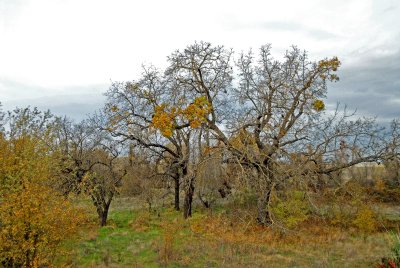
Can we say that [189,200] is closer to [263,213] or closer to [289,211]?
[263,213]

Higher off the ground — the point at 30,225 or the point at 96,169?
the point at 96,169

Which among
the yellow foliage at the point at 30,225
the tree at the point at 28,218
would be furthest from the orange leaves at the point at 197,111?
the yellow foliage at the point at 30,225

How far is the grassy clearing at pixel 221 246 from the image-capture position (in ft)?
47.1

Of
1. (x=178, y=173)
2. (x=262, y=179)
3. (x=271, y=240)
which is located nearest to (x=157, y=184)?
(x=178, y=173)

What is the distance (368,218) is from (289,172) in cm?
519

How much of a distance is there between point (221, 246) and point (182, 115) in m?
7.86

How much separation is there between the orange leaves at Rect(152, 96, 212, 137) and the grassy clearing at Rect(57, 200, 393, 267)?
5.53 metres

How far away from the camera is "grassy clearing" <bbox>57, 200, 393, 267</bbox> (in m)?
14.3

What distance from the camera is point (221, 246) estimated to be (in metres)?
16.6

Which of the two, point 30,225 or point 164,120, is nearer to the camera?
point 30,225

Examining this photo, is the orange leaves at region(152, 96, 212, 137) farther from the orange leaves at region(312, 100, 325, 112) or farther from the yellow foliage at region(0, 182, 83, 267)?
the yellow foliage at region(0, 182, 83, 267)

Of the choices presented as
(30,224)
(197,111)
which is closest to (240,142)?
(197,111)

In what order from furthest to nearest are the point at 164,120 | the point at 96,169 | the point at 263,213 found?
the point at 96,169, the point at 263,213, the point at 164,120

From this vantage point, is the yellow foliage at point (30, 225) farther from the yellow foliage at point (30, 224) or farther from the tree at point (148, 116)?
the tree at point (148, 116)
